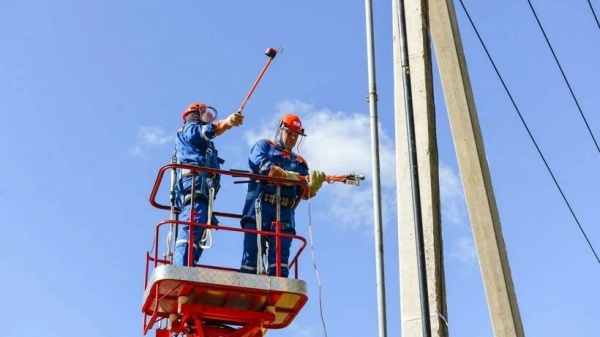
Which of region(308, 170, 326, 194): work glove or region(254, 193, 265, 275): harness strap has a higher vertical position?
region(308, 170, 326, 194): work glove

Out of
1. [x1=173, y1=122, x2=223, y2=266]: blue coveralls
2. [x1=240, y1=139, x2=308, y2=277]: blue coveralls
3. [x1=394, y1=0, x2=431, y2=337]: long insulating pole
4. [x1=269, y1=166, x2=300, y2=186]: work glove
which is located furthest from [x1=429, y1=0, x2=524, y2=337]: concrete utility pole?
[x1=173, y1=122, x2=223, y2=266]: blue coveralls

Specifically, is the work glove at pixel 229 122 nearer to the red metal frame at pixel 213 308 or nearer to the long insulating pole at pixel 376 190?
the red metal frame at pixel 213 308

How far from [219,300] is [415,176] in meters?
3.95

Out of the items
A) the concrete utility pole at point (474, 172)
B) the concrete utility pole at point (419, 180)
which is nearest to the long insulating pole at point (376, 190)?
the concrete utility pole at point (419, 180)

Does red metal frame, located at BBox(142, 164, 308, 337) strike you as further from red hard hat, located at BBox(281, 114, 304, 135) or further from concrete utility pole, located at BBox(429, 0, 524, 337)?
concrete utility pole, located at BBox(429, 0, 524, 337)

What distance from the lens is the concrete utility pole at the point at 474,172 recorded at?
8.20 m

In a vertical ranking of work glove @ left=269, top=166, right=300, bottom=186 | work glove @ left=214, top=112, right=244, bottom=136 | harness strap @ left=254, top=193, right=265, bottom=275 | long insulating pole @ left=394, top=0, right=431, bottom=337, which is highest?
work glove @ left=214, top=112, right=244, bottom=136

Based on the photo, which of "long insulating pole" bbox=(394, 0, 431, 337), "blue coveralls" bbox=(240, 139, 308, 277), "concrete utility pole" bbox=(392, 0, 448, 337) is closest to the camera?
"long insulating pole" bbox=(394, 0, 431, 337)

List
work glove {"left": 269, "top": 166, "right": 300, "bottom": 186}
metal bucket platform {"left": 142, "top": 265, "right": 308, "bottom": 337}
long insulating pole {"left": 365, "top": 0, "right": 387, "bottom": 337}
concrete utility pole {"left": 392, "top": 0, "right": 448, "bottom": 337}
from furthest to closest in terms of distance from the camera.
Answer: work glove {"left": 269, "top": 166, "right": 300, "bottom": 186}, metal bucket platform {"left": 142, "top": 265, "right": 308, "bottom": 337}, long insulating pole {"left": 365, "top": 0, "right": 387, "bottom": 337}, concrete utility pole {"left": 392, "top": 0, "right": 448, "bottom": 337}

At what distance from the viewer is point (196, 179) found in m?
10.1

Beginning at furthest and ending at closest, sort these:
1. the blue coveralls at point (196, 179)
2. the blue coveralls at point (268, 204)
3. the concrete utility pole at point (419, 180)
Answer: the blue coveralls at point (268, 204)
the blue coveralls at point (196, 179)
the concrete utility pole at point (419, 180)

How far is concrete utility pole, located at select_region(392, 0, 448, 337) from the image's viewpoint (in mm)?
6730

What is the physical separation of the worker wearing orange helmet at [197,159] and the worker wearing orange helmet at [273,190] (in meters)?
0.44

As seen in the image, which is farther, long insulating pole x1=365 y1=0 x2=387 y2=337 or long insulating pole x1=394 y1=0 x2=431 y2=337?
long insulating pole x1=365 y1=0 x2=387 y2=337
